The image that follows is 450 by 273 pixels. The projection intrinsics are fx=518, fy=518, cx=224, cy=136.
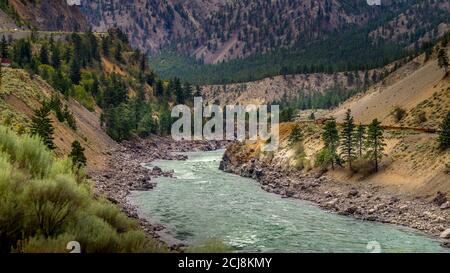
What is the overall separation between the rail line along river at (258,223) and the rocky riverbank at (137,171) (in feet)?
5.63

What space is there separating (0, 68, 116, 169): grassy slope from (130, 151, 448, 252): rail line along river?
54.1 feet

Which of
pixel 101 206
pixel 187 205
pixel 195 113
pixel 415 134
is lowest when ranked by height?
pixel 195 113

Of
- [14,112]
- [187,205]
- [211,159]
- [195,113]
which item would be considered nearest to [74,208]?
[187,205]

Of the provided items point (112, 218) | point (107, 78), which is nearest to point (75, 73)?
point (107, 78)

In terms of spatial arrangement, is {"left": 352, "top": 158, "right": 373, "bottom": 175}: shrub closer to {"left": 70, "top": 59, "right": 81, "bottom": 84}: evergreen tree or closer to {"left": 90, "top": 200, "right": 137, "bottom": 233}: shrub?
{"left": 90, "top": 200, "right": 137, "bottom": 233}: shrub

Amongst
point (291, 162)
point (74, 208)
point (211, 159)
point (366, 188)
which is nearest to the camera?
point (74, 208)

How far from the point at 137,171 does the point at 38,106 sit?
61.0 feet

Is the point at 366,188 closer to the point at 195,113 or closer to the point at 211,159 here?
the point at 211,159

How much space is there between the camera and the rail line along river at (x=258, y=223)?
4044 cm
